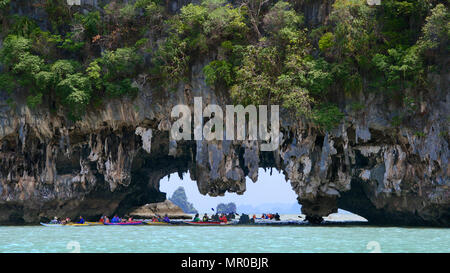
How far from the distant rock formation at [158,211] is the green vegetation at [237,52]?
335 inches

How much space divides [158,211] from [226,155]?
29.7ft

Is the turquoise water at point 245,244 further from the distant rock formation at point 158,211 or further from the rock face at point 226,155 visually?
the distant rock formation at point 158,211

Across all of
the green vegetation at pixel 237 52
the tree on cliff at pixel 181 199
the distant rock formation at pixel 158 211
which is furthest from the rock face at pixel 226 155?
the tree on cliff at pixel 181 199

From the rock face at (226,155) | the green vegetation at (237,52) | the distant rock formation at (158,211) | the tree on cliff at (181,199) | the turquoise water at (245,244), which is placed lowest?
the tree on cliff at (181,199)

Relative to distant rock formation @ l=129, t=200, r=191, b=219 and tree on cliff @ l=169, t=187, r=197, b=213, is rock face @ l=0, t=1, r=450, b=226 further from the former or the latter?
tree on cliff @ l=169, t=187, r=197, b=213

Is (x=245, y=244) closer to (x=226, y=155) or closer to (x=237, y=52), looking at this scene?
(x=226, y=155)

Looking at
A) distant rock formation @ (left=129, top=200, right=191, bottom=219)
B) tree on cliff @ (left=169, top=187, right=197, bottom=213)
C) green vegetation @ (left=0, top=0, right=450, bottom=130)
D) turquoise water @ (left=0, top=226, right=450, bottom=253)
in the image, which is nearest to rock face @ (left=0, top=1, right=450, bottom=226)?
green vegetation @ (left=0, top=0, right=450, bottom=130)

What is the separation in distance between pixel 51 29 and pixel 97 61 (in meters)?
3.48

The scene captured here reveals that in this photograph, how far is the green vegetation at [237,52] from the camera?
21625mm

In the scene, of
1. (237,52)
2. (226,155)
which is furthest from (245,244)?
(237,52)

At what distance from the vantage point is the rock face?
72.5 ft

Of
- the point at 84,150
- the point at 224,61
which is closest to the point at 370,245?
the point at 224,61

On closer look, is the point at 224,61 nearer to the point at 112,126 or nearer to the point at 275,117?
the point at 275,117

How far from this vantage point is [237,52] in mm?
23531
